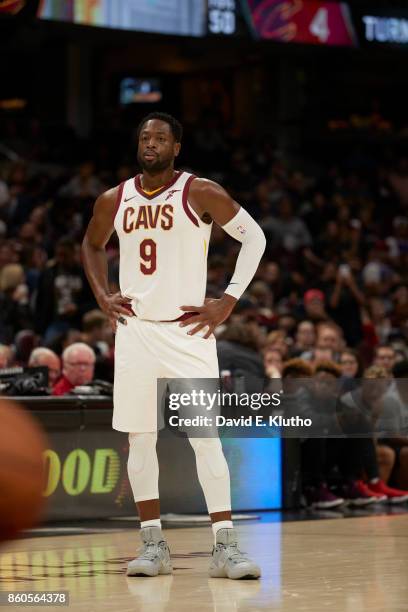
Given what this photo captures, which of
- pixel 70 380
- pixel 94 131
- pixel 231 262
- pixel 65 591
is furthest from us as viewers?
pixel 94 131

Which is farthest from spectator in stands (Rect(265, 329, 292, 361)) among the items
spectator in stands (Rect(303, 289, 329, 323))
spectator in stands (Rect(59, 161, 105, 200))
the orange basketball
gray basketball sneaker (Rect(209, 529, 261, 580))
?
the orange basketball

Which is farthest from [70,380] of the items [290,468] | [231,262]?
[231,262]

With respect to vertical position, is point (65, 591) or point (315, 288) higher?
point (315, 288)

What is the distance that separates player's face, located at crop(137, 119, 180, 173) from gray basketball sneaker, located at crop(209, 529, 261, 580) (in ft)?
5.82

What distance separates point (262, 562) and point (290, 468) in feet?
11.9

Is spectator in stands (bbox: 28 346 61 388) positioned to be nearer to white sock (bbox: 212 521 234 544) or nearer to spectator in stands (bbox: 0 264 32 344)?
spectator in stands (bbox: 0 264 32 344)

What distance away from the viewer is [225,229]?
6.46 m

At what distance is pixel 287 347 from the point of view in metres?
13.2

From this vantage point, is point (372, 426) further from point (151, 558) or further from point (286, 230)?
point (286, 230)

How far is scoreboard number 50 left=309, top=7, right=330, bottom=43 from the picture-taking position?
21.5m

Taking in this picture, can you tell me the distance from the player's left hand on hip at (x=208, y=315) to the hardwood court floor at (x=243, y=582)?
1161 mm

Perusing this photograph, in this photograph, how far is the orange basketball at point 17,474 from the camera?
6.93 ft

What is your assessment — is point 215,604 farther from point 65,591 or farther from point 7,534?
point 7,534

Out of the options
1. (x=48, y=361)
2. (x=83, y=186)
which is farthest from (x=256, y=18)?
(x=48, y=361)
